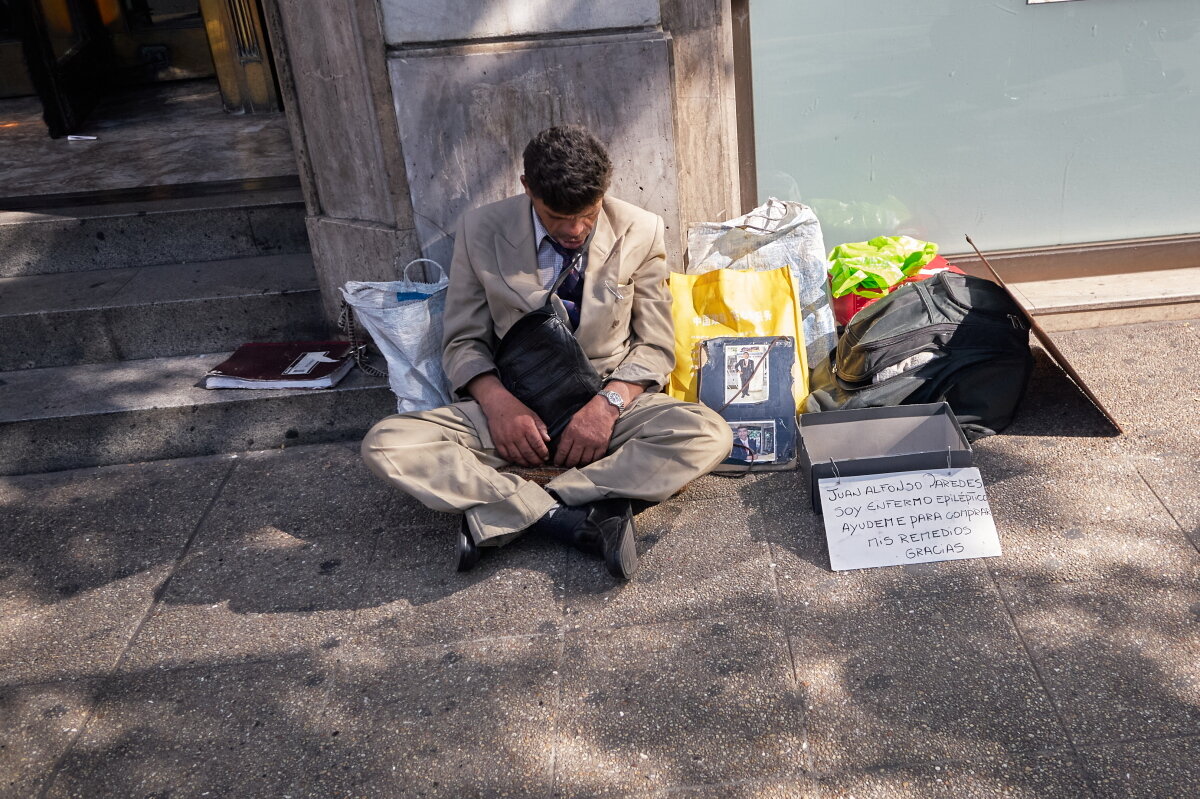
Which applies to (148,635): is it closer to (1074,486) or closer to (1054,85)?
(1074,486)

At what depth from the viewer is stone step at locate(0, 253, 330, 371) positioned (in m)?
4.51

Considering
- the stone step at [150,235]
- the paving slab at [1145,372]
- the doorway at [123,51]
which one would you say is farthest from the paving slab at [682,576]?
the doorway at [123,51]

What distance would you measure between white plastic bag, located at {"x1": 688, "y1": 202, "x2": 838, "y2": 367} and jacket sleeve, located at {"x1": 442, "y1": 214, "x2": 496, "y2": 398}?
3.60ft

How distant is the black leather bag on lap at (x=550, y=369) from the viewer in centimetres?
344

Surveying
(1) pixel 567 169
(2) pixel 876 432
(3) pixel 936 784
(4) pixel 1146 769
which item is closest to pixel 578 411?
(1) pixel 567 169

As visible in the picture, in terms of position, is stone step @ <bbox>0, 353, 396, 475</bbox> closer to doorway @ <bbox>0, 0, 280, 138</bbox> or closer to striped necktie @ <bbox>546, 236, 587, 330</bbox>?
striped necktie @ <bbox>546, 236, 587, 330</bbox>

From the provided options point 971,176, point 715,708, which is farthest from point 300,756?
point 971,176

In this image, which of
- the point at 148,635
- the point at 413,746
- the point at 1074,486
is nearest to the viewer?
the point at 413,746

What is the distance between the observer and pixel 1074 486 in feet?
11.1

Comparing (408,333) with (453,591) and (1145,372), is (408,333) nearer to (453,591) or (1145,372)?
(453,591)

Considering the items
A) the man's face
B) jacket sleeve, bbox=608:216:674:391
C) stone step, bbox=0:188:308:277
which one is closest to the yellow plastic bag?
jacket sleeve, bbox=608:216:674:391

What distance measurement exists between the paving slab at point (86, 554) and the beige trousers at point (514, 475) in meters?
0.95

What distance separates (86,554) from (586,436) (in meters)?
1.87

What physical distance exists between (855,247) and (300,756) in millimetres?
3204
